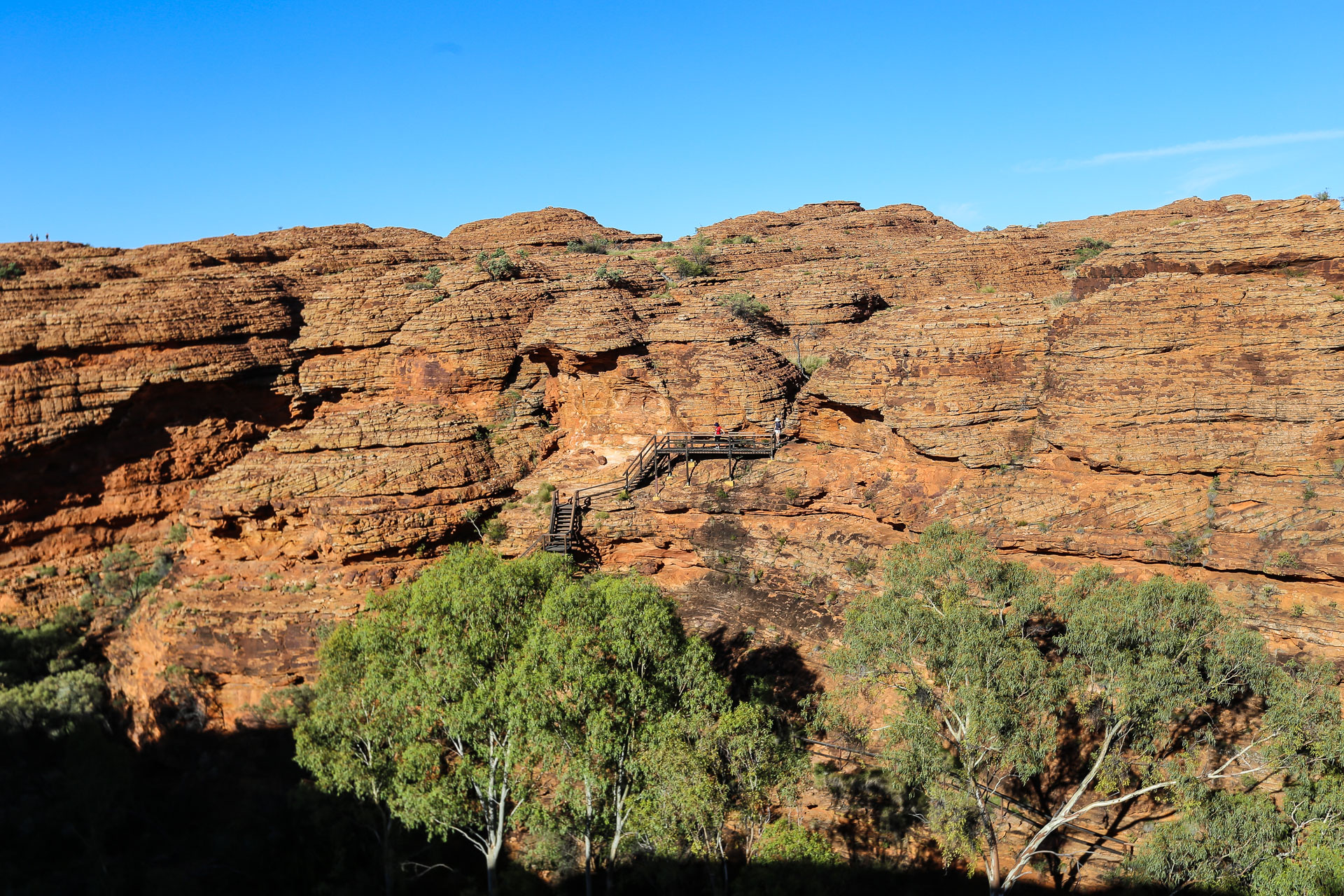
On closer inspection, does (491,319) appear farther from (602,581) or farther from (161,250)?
(161,250)

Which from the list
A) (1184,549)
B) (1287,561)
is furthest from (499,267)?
(1287,561)

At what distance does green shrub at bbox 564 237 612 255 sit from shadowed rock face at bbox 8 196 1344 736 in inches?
324

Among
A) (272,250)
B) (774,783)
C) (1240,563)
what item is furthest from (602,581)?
(272,250)

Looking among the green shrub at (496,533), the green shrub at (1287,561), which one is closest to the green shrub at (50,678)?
the green shrub at (496,533)

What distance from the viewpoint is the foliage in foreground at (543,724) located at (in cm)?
1917

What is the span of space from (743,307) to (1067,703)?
2239 cm

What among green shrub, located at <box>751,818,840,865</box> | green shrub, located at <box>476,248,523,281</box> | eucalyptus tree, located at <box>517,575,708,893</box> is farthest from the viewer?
green shrub, located at <box>476,248,523,281</box>

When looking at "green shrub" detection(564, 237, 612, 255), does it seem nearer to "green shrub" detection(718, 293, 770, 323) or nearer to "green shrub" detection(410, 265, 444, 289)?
"green shrub" detection(410, 265, 444, 289)

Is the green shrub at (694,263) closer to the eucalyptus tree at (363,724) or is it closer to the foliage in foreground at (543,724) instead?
the foliage in foreground at (543,724)

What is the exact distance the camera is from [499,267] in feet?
127

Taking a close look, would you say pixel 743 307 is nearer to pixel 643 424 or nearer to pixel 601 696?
pixel 643 424

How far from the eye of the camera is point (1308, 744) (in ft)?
57.1

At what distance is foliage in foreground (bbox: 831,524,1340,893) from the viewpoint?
58.7 feet

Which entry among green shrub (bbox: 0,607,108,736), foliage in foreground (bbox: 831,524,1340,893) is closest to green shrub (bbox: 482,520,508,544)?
foliage in foreground (bbox: 831,524,1340,893)
